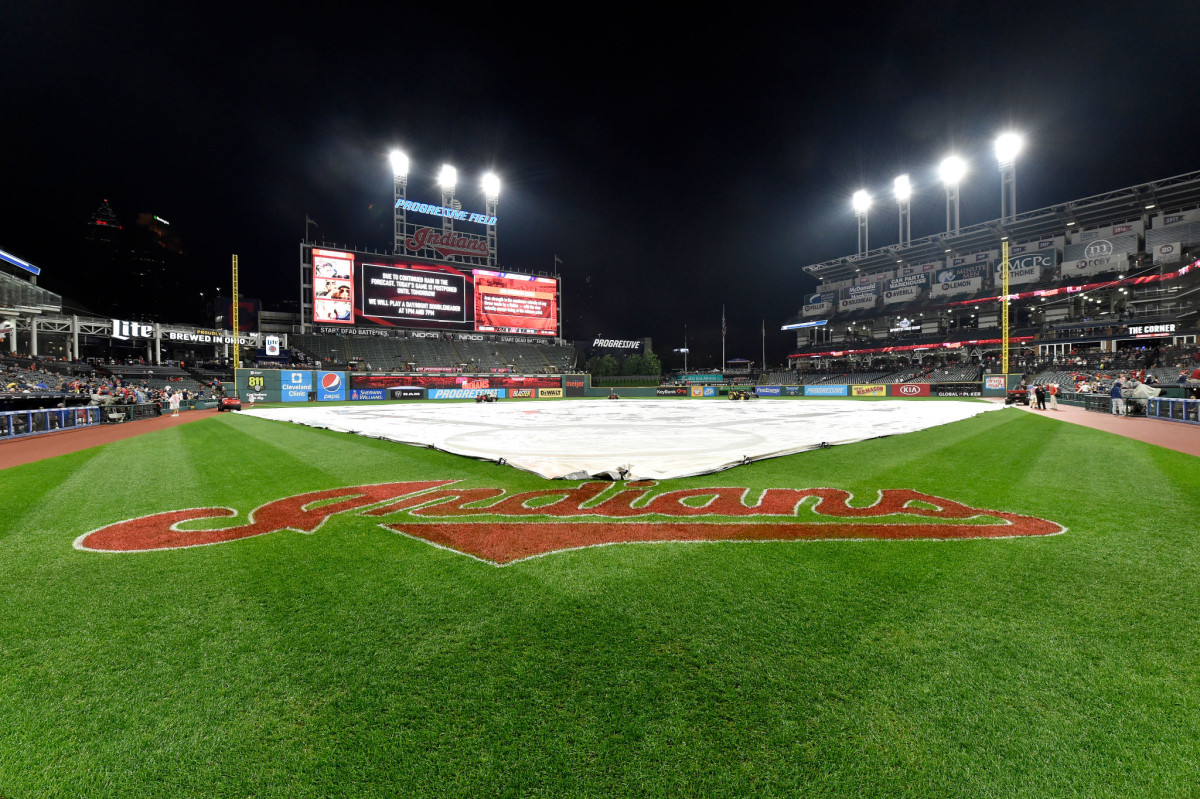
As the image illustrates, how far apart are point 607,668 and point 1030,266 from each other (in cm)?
7310

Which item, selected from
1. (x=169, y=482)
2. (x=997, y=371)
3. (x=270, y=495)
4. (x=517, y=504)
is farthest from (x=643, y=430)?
(x=997, y=371)

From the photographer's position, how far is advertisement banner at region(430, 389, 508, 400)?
4022cm

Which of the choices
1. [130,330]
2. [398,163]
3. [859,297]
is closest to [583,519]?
[130,330]

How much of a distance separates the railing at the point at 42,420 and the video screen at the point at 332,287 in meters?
29.0

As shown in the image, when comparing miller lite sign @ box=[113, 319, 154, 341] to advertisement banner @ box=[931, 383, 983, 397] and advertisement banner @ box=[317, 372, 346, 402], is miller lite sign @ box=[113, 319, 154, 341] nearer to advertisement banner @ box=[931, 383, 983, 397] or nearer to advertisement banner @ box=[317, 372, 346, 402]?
advertisement banner @ box=[317, 372, 346, 402]

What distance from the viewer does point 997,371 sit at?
48094 mm

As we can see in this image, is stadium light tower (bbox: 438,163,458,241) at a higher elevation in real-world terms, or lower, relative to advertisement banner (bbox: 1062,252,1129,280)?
higher

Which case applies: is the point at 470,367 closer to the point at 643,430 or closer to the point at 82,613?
the point at 643,430

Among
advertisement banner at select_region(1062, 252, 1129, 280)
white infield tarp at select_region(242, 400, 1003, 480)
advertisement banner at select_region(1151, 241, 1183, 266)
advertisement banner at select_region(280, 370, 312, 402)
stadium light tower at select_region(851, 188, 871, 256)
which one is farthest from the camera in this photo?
stadium light tower at select_region(851, 188, 871, 256)

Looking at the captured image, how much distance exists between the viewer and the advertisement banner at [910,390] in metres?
41.7

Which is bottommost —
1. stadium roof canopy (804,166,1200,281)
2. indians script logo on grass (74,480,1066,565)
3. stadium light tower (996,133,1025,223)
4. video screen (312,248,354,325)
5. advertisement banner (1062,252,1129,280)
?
indians script logo on grass (74,480,1066,565)

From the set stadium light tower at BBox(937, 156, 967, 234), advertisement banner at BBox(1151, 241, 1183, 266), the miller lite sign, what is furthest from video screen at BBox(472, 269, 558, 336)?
advertisement banner at BBox(1151, 241, 1183, 266)

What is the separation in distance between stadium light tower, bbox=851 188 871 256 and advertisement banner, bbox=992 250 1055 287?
1615cm

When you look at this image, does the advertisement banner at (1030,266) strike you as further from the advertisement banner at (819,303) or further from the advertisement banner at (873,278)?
the advertisement banner at (819,303)
